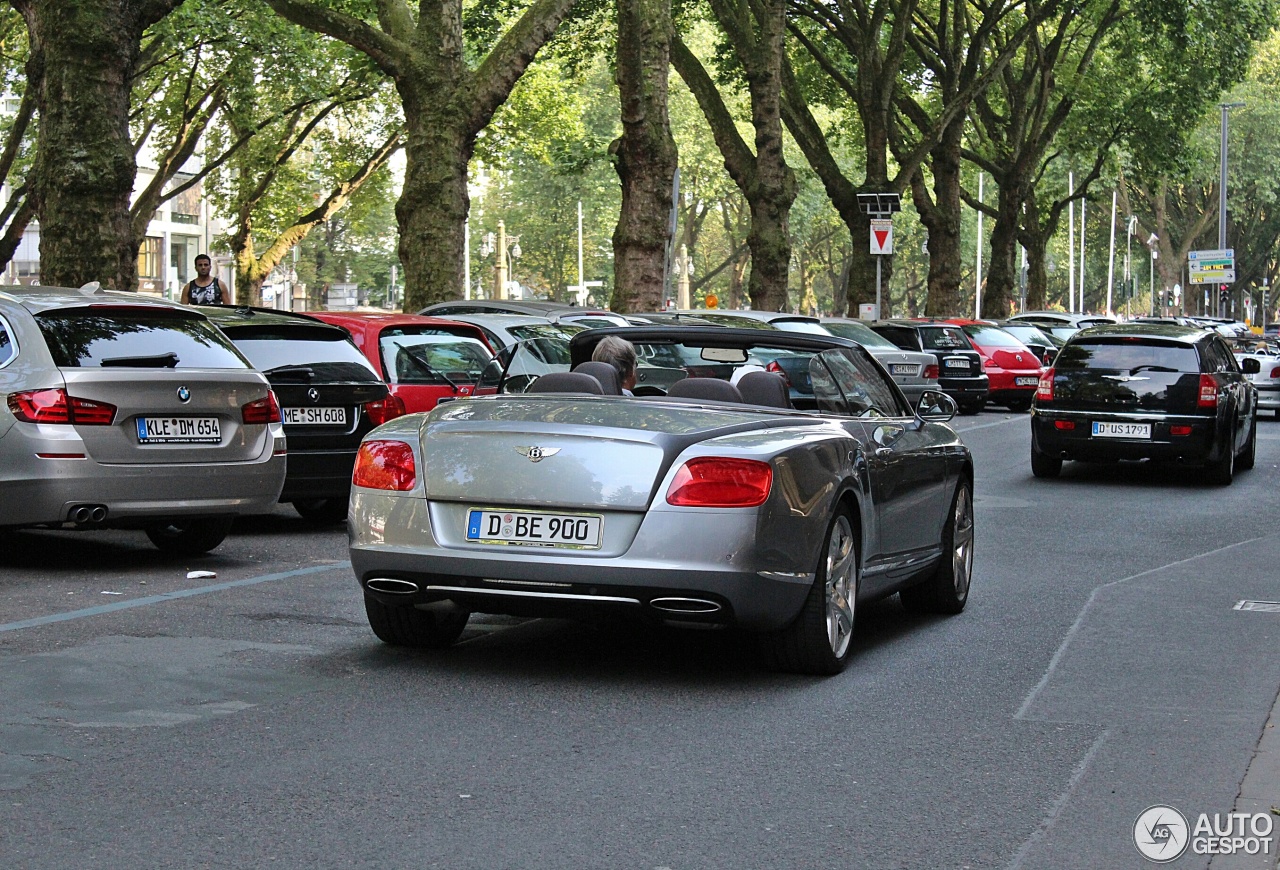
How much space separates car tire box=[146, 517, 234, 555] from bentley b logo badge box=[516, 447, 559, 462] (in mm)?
4359

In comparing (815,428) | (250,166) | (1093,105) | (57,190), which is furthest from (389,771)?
(1093,105)

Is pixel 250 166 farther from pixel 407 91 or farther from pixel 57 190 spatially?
pixel 57 190

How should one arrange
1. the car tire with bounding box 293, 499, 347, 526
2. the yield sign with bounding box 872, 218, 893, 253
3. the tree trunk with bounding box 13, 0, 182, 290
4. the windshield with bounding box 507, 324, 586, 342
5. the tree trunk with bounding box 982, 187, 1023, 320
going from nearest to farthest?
the car tire with bounding box 293, 499, 347, 526 → the windshield with bounding box 507, 324, 586, 342 → the tree trunk with bounding box 13, 0, 182, 290 → the yield sign with bounding box 872, 218, 893, 253 → the tree trunk with bounding box 982, 187, 1023, 320

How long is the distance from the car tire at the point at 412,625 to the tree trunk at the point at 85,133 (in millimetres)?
10471

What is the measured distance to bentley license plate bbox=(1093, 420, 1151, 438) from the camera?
17.9 m

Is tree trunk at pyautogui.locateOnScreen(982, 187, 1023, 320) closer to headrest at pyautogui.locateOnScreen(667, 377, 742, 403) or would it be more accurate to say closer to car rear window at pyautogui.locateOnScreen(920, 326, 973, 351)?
car rear window at pyautogui.locateOnScreen(920, 326, 973, 351)

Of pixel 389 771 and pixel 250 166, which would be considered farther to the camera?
pixel 250 166

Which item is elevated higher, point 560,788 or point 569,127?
point 569,127

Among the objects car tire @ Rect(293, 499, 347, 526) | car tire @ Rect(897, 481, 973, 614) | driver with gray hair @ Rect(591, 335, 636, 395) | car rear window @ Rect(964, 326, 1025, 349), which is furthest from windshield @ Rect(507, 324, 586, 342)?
car rear window @ Rect(964, 326, 1025, 349)

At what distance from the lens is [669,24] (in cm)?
2644

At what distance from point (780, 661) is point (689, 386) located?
1.31 m

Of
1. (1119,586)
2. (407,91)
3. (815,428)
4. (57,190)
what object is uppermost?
(407,91)

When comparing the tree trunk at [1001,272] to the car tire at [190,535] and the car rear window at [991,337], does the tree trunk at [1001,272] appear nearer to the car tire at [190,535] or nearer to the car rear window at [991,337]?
the car rear window at [991,337]

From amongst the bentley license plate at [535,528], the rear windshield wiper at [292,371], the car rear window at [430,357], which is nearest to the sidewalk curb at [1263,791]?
the bentley license plate at [535,528]
